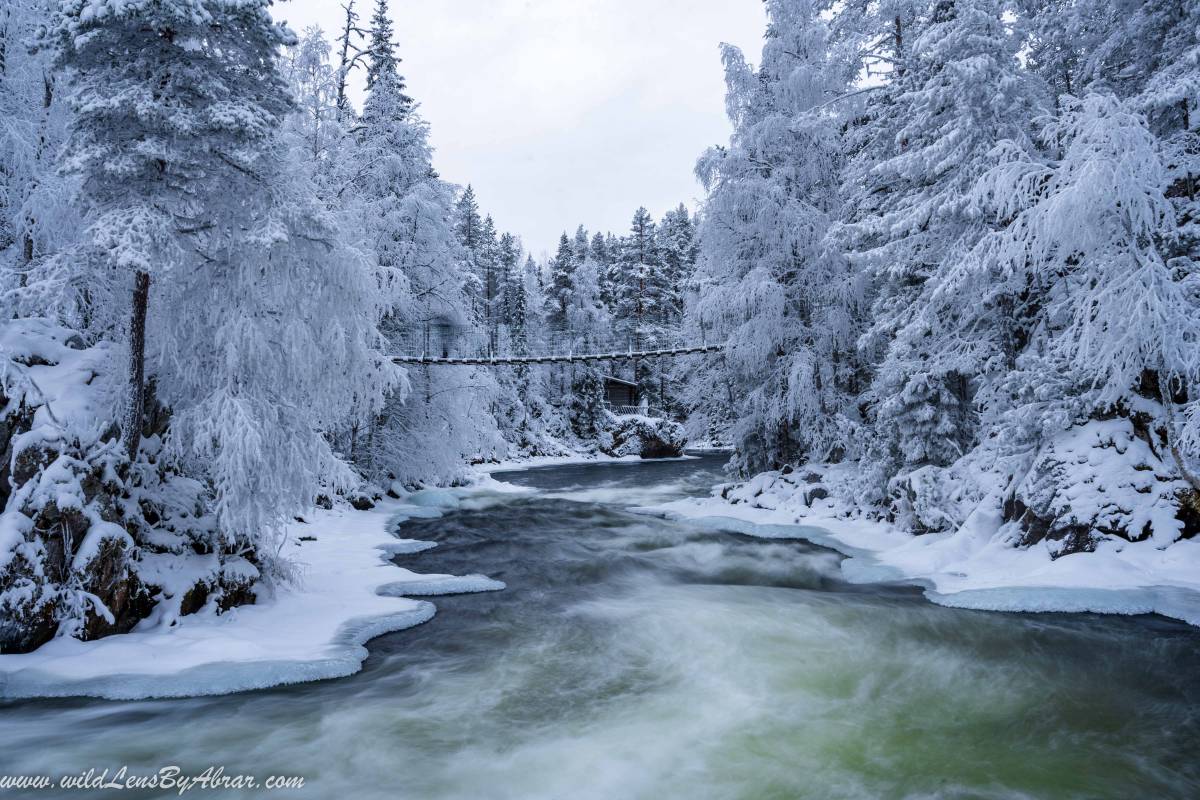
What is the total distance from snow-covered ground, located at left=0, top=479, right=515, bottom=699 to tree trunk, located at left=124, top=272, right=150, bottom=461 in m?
1.89

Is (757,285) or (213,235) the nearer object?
(213,235)

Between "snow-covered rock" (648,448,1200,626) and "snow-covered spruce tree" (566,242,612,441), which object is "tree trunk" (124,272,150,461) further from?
"snow-covered spruce tree" (566,242,612,441)

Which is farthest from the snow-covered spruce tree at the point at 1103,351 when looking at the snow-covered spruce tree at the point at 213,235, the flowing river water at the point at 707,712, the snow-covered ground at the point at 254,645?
the snow-covered spruce tree at the point at 213,235

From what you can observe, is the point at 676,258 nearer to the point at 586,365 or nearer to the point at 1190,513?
the point at 586,365

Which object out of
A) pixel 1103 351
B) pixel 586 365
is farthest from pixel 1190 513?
pixel 586 365

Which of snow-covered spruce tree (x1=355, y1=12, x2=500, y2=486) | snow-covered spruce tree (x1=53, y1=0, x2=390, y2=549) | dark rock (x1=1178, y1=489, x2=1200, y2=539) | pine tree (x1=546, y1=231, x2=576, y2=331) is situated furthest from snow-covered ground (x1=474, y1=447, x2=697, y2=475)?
dark rock (x1=1178, y1=489, x2=1200, y2=539)

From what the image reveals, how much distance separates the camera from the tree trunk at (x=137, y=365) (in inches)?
248

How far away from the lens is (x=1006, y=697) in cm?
529

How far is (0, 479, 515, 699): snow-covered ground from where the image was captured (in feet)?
17.0

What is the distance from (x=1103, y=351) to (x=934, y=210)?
4.23 m

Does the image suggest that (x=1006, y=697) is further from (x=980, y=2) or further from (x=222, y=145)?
(x=980, y=2)

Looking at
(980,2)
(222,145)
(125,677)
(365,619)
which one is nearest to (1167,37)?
(980,2)

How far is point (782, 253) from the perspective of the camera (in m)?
15.7

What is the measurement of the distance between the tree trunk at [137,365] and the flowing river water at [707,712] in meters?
2.51
